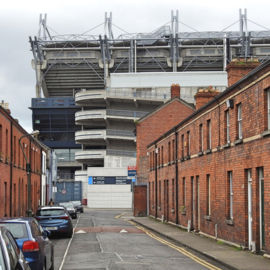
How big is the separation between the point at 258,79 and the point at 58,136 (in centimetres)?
8431

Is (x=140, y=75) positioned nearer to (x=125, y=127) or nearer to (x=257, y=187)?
(x=125, y=127)

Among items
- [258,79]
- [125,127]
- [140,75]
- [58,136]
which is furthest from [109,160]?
[258,79]

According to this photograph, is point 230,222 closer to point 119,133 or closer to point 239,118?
point 239,118

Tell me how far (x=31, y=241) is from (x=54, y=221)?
42.7ft

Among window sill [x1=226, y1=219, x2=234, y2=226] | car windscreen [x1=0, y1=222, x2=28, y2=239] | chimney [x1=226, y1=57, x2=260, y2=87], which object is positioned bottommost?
window sill [x1=226, y1=219, x2=234, y2=226]

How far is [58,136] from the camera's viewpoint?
323 ft

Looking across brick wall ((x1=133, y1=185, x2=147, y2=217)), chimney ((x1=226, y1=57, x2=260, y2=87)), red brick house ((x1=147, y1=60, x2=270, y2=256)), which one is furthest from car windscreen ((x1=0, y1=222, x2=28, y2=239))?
brick wall ((x1=133, y1=185, x2=147, y2=217))

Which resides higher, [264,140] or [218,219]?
[264,140]

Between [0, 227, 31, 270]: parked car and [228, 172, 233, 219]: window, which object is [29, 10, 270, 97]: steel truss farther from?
[0, 227, 31, 270]: parked car

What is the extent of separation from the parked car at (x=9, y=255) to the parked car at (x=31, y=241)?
11.0 ft

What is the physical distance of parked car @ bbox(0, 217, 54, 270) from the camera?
426 inches

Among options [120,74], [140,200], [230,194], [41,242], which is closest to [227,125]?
[230,194]

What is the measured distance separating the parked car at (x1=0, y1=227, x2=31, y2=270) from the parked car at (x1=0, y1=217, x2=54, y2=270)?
3351 mm

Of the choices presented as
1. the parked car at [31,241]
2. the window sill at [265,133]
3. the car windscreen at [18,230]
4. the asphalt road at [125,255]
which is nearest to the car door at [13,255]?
the parked car at [31,241]
